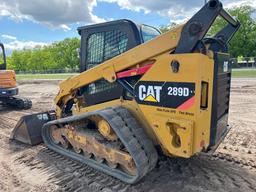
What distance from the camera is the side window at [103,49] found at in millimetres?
4664

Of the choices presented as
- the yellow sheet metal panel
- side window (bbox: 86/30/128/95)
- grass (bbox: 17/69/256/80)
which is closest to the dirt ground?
the yellow sheet metal panel

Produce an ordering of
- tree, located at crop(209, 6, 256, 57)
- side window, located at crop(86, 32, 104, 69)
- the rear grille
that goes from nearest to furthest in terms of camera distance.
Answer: the rear grille
side window, located at crop(86, 32, 104, 69)
tree, located at crop(209, 6, 256, 57)

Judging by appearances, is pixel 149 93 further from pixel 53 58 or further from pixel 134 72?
pixel 53 58

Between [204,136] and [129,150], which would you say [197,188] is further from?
[129,150]

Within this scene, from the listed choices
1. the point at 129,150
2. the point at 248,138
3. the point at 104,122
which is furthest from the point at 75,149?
the point at 248,138

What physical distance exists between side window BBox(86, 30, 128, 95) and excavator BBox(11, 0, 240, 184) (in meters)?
0.02

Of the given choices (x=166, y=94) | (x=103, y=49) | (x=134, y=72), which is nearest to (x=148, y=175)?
(x=166, y=94)

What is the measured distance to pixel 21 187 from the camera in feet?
14.0

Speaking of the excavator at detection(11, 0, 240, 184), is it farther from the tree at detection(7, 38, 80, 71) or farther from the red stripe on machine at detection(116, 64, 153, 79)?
the tree at detection(7, 38, 80, 71)

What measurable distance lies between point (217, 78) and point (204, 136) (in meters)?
0.82

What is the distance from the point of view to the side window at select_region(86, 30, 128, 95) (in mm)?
4664

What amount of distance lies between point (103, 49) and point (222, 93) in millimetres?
2138

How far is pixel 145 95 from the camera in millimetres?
3969

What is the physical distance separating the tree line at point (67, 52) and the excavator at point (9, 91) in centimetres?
4047
